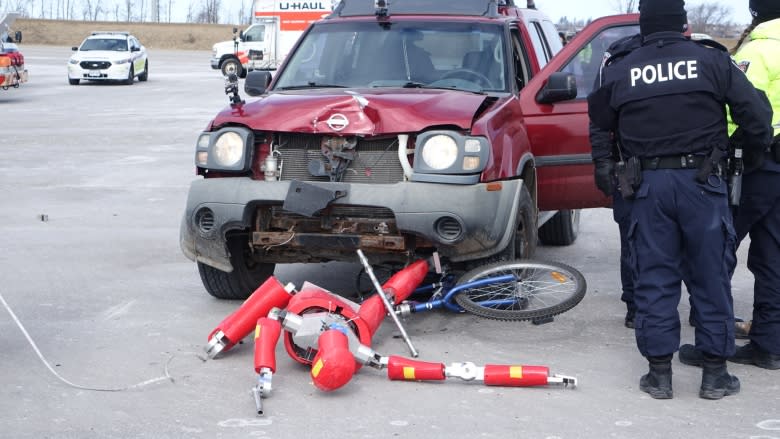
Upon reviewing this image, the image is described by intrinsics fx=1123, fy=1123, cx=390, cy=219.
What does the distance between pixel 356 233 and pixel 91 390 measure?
1.78m

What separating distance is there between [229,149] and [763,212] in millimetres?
2964

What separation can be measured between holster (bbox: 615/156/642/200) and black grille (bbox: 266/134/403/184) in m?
1.53

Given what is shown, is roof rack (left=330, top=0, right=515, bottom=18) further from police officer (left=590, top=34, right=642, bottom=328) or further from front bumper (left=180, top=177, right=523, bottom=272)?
police officer (left=590, top=34, right=642, bottom=328)

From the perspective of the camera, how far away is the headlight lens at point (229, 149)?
6.48 metres

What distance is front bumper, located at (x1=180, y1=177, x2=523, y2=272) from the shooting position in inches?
241

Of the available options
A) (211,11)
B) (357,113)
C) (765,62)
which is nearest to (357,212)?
(357,113)

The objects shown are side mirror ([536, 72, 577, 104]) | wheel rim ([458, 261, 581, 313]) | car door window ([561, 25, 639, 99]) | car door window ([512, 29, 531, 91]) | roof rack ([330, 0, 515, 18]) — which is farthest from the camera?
roof rack ([330, 0, 515, 18])

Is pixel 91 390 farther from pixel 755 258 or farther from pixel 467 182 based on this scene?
Result: pixel 755 258

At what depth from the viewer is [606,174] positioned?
18.4ft

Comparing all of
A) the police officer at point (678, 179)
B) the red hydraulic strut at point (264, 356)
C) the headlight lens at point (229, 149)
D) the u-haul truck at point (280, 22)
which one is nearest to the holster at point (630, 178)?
the police officer at point (678, 179)

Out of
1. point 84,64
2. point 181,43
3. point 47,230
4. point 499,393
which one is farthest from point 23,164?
point 181,43

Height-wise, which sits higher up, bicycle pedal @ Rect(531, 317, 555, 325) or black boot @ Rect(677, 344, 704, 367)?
black boot @ Rect(677, 344, 704, 367)

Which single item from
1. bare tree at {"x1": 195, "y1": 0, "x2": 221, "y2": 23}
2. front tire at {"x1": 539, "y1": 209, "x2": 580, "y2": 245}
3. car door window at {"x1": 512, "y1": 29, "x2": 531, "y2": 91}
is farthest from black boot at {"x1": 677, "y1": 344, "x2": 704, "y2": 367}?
bare tree at {"x1": 195, "y1": 0, "x2": 221, "y2": 23}

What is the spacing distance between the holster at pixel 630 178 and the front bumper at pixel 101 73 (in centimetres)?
2889
